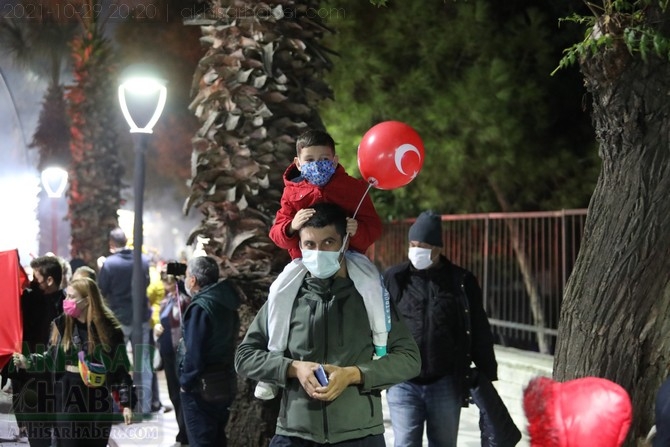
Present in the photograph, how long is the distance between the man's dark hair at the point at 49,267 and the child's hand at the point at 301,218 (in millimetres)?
4704

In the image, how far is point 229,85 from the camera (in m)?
6.93

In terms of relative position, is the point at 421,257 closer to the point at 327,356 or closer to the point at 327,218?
the point at 327,218

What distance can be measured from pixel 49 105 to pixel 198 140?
30143mm

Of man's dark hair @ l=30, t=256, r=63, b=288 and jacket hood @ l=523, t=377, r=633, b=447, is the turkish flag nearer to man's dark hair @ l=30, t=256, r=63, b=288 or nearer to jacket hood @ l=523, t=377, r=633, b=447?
man's dark hair @ l=30, t=256, r=63, b=288

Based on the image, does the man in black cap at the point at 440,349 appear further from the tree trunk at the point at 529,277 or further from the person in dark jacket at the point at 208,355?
the tree trunk at the point at 529,277

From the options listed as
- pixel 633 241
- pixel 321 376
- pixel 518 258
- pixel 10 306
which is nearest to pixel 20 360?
pixel 10 306

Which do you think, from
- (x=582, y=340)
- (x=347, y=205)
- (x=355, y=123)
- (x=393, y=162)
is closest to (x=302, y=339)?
(x=347, y=205)

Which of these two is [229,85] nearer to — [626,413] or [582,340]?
[582,340]

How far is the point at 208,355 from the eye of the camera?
20.9 feet

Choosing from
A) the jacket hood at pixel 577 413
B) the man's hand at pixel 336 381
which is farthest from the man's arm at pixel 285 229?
the jacket hood at pixel 577 413

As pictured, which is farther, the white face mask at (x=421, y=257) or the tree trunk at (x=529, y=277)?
the tree trunk at (x=529, y=277)

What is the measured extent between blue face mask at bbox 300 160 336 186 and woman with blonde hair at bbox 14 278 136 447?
2981 millimetres

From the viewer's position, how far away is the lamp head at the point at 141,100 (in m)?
9.37

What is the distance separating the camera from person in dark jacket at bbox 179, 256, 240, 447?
634cm
